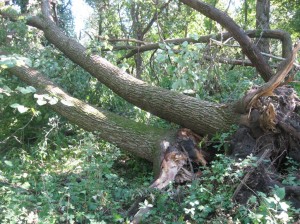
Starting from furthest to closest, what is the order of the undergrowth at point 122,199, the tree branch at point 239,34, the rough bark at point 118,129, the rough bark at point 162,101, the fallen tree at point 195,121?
1. the tree branch at point 239,34
2. the rough bark at point 118,129
3. the rough bark at point 162,101
4. the fallen tree at point 195,121
5. the undergrowth at point 122,199

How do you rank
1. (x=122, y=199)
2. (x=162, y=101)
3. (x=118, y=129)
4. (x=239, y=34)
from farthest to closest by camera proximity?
1. (x=239, y=34)
2. (x=118, y=129)
3. (x=162, y=101)
4. (x=122, y=199)

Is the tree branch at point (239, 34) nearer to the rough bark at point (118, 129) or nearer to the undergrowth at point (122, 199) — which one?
the rough bark at point (118, 129)

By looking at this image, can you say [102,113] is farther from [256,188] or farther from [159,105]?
[256,188]

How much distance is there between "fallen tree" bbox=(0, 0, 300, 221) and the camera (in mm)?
3625

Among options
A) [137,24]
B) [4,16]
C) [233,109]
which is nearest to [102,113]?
[233,109]

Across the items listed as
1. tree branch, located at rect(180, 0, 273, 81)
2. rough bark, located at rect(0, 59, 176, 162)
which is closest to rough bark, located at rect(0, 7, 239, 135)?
rough bark, located at rect(0, 59, 176, 162)

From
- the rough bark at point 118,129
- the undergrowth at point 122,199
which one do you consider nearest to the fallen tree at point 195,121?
the rough bark at point 118,129

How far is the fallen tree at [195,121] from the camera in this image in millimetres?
3625

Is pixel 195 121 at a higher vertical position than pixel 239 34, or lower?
lower

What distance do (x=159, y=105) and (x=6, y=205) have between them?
2329 mm

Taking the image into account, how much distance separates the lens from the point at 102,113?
5.01m

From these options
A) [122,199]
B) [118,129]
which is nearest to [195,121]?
[118,129]

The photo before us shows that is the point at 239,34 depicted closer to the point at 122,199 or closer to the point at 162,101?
the point at 162,101

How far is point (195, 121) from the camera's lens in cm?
431
